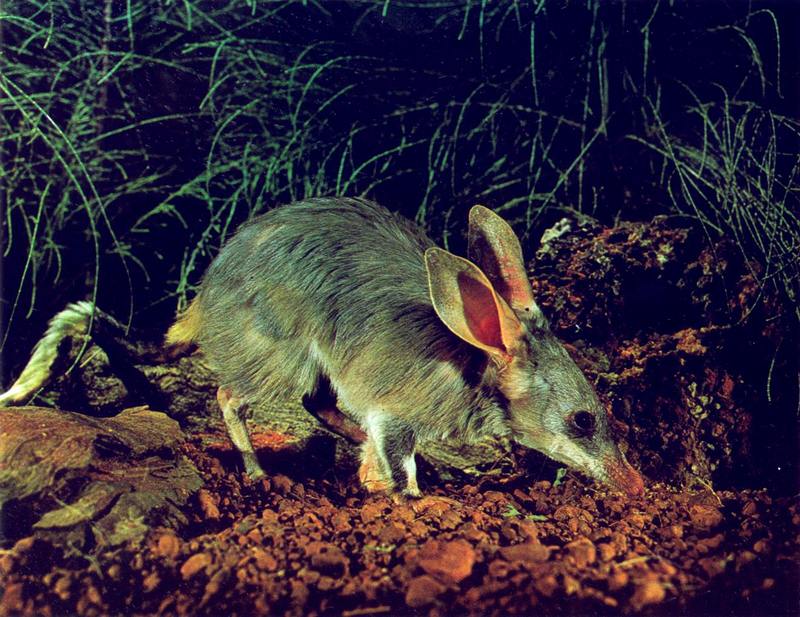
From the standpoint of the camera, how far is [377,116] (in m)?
3.10

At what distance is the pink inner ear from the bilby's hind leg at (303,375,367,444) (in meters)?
0.81

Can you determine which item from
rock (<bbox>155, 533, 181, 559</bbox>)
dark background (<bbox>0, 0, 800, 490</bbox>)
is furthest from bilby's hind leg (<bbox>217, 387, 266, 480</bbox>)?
rock (<bbox>155, 533, 181, 559</bbox>)

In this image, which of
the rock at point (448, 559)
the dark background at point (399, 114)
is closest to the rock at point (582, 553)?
the rock at point (448, 559)

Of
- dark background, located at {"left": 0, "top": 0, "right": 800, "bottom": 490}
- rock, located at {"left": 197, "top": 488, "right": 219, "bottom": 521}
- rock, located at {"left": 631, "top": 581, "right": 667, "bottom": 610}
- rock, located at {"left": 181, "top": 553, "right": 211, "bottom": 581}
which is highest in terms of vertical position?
dark background, located at {"left": 0, "top": 0, "right": 800, "bottom": 490}

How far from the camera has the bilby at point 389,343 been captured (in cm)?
250

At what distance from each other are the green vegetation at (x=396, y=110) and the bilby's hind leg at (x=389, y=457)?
1.02 meters

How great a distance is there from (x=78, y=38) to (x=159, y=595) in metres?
2.42

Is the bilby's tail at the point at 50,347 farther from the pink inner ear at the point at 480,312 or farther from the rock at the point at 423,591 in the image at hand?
the rock at the point at 423,591

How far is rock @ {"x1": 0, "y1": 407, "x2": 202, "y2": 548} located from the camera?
76.2 inches

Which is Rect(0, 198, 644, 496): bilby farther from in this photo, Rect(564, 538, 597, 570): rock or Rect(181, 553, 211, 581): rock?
Rect(181, 553, 211, 581): rock

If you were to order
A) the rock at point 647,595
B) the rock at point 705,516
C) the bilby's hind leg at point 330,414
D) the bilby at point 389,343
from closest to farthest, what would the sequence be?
the rock at point 647,595, the rock at point 705,516, the bilby at point 389,343, the bilby's hind leg at point 330,414

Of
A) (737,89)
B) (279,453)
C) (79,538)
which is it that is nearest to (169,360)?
(279,453)

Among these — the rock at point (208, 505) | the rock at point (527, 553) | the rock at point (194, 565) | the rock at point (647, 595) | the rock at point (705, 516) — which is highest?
the rock at point (647, 595)

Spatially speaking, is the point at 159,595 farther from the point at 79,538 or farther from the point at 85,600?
A: the point at 79,538
